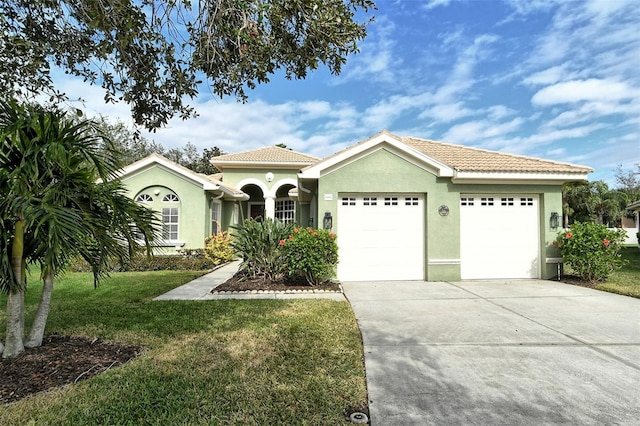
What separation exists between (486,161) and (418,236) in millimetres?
3212

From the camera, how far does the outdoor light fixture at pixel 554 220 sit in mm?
10367

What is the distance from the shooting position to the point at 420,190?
10.2 m

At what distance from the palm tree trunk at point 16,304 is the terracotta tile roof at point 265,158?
670 inches

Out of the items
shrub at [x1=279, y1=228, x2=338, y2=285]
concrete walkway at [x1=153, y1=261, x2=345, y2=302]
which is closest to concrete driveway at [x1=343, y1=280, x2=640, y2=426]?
concrete walkway at [x1=153, y1=261, x2=345, y2=302]

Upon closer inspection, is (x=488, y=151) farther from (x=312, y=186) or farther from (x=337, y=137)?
(x=337, y=137)

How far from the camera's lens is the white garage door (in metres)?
10.3

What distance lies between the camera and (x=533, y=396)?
134 inches

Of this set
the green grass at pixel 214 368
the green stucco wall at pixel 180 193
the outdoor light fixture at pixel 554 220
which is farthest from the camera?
the green stucco wall at pixel 180 193

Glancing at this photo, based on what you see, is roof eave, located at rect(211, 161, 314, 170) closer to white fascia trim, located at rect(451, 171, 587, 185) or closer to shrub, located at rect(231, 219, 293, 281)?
shrub, located at rect(231, 219, 293, 281)

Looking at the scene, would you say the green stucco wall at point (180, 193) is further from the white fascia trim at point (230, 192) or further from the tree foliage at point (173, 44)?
the tree foliage at point (173, 44)

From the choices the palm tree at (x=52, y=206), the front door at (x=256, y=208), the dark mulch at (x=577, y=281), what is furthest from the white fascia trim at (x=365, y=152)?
the front door at (x=256, y=208)

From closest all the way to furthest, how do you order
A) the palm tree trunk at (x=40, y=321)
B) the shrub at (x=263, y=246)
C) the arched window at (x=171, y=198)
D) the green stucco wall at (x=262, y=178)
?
the palm tree trunk at (x=40, y=321), the shrub at (x=263, y=246), the arched window at (x=171, y=198), the green stucco wall at (x=262, y=178)

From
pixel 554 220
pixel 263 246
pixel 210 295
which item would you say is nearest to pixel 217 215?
pixel 263 246

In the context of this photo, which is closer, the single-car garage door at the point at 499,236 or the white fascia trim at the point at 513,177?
the white fascia trim at the point at 513,177
